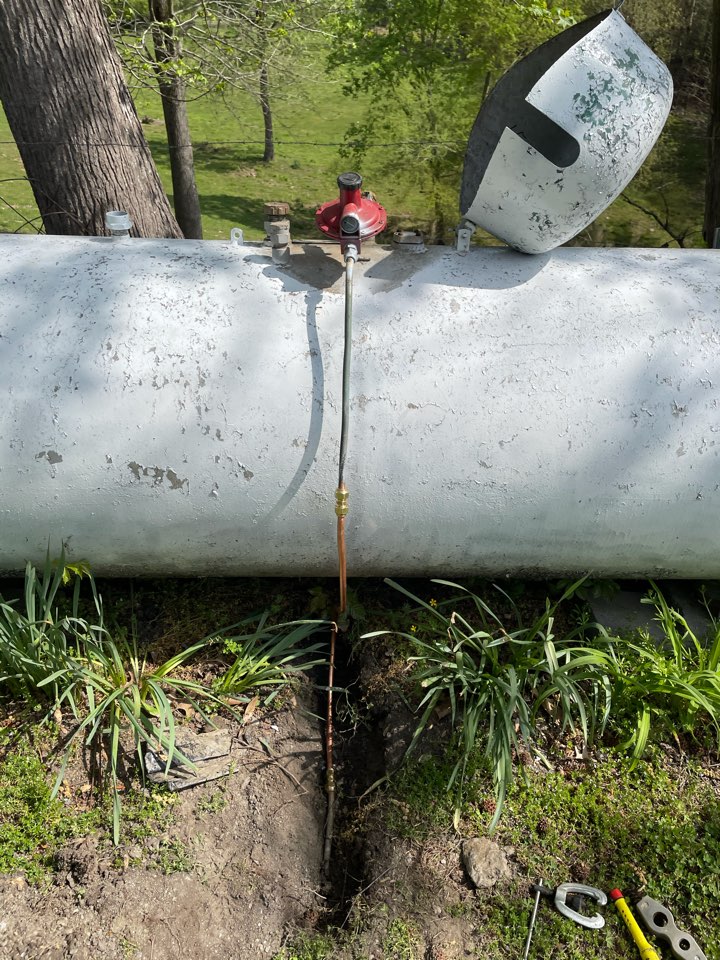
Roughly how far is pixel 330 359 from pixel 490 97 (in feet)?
4.37

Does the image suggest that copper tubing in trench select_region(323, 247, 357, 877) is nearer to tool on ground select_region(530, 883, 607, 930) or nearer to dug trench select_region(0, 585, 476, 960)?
dug trench select_region(0, 585, 476, 960)

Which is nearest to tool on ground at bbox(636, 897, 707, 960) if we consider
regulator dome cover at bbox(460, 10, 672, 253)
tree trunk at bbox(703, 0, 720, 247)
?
regulator dome cover at bbox(460, 10, 672, 253)

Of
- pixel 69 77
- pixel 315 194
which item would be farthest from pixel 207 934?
pixel 315 194

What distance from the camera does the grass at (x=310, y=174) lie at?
7.52 metres

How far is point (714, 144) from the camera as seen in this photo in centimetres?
438

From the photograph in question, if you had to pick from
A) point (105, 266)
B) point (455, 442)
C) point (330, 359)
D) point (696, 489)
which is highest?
point (105, 266)

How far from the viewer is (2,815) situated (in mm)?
2229

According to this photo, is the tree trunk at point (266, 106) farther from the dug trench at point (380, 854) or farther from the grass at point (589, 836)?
the grass at point (589, 836)

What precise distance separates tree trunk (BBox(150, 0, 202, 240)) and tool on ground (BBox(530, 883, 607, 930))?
506cm

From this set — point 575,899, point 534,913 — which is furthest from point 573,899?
point 534,913

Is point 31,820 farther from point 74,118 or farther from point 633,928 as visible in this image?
point 74,118

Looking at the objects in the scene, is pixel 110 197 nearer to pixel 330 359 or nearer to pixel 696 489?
pixel 330 359

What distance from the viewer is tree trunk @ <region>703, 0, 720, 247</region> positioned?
4398 millimetres

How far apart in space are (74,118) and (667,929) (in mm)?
3838
